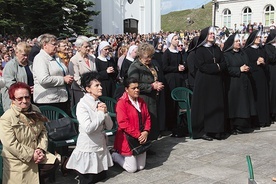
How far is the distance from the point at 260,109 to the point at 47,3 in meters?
21.5

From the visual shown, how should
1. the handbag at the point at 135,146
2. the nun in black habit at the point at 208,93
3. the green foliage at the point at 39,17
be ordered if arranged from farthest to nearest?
the green foliage at the point at 39,17 < the nun in black habit at the point at 208,93 < the handbag at the point at 135,146

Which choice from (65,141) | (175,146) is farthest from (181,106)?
(65,141)

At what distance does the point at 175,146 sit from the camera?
6906mm

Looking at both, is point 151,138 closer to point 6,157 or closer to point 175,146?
point 175,146

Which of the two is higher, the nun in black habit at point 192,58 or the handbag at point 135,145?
the nun in black habit at point 192,58

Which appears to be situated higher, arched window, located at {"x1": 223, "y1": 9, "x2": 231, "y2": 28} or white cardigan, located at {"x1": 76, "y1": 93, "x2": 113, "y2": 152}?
arched window, located at {"x1": 223, "y1": 9, "x2": 231, "y2": 28}

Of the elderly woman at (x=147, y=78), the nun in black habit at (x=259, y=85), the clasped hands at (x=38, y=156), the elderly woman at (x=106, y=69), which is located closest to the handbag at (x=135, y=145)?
the elderly woman at (x=147, y=78)

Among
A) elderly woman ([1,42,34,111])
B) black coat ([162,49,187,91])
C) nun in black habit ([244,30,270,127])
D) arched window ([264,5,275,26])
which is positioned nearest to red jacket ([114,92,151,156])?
elderly woman ([1,42,34,111])

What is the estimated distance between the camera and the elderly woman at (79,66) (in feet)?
23.1

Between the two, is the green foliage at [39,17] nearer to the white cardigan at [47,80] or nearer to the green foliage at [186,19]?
the white cardigan at [47,80]

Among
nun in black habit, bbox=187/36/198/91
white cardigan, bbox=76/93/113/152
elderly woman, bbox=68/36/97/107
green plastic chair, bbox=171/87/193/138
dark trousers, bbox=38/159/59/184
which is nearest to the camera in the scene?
dark trousers, bbox=38/159/59/184

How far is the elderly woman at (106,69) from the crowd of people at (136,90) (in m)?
0.02

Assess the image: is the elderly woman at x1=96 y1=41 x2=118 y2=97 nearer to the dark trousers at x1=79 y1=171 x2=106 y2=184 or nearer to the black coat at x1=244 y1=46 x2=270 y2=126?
the dark trousers at x1=79 y1=171 x2=106 y2=184

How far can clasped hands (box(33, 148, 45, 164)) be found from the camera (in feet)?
14.5
